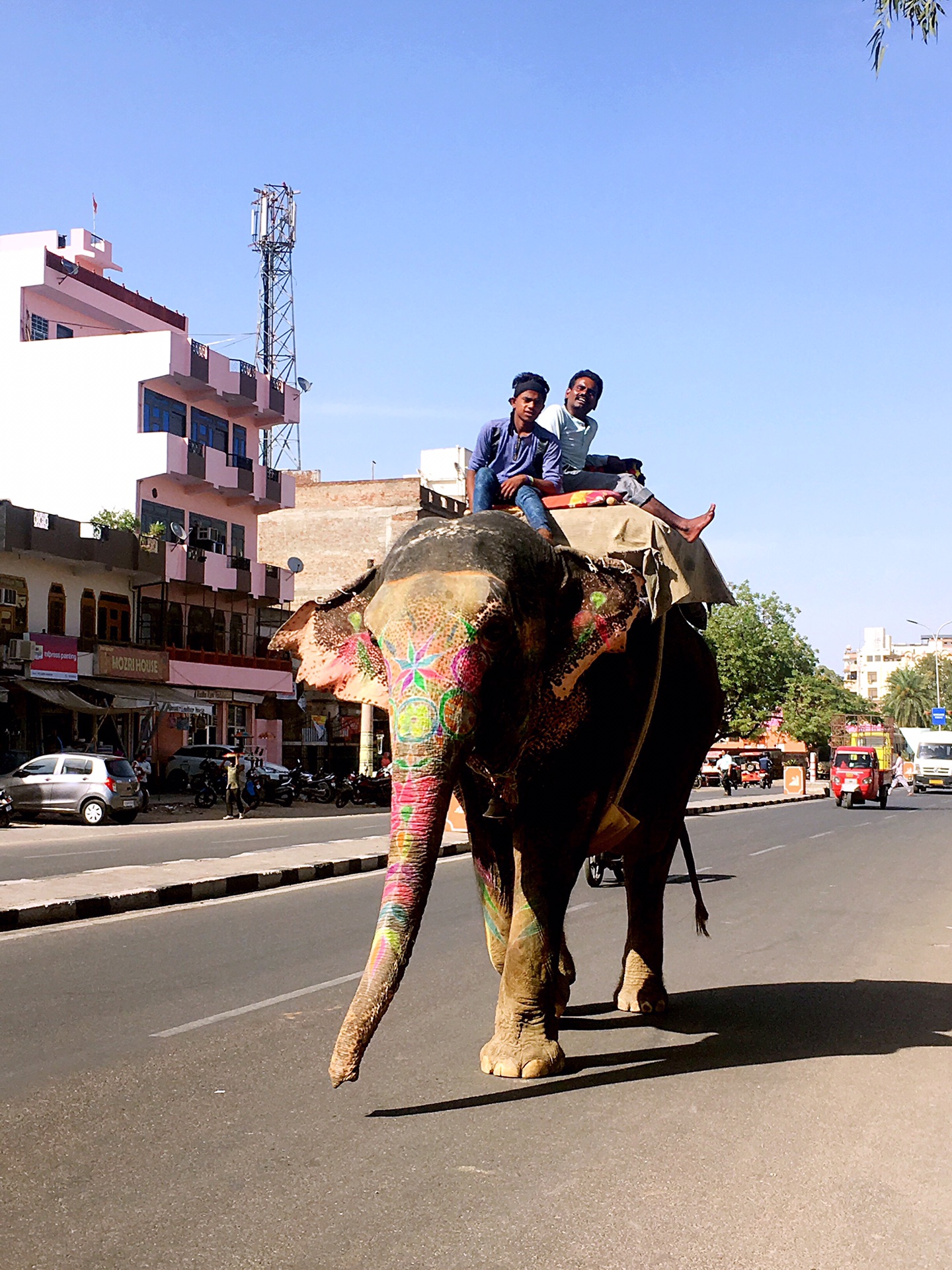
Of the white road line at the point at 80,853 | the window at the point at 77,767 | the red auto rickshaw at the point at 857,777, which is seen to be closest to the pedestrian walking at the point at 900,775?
the red auto rickshaw at the point at 857,777

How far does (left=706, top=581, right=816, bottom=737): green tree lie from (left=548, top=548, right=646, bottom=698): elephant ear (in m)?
63.1

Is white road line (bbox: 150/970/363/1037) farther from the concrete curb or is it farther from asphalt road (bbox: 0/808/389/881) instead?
asphalt road (bbox: 0/808/389/881)

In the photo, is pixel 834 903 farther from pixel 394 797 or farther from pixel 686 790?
pixel 394 797

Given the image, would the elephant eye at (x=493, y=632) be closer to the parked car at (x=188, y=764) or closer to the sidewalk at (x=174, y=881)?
the sidewalk at (x=174, y=881)

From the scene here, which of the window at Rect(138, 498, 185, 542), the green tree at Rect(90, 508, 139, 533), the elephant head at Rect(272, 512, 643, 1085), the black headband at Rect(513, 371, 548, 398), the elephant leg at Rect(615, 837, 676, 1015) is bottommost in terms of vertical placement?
the elephant leg at Rect(615, 837, 676, 1015)

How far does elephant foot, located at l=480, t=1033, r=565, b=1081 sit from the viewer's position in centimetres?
532

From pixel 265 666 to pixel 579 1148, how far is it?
1637 inches

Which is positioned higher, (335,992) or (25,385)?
(25,385)

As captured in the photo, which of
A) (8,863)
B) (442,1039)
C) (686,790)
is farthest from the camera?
(8,863)

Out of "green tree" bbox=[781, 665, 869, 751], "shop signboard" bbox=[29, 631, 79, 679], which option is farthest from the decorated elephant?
"green tree" bbox=[781, 665, 869, 751]

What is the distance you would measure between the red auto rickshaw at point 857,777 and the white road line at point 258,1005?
110ft

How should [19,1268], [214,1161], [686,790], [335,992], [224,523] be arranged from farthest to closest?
1. [224,523]
2. [335,992]
3. [686,790]
4. [214,1161]
5. [19,1268]

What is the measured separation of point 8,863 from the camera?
54.6 feet

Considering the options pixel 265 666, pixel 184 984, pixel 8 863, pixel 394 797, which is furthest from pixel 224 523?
pixel 394 797
